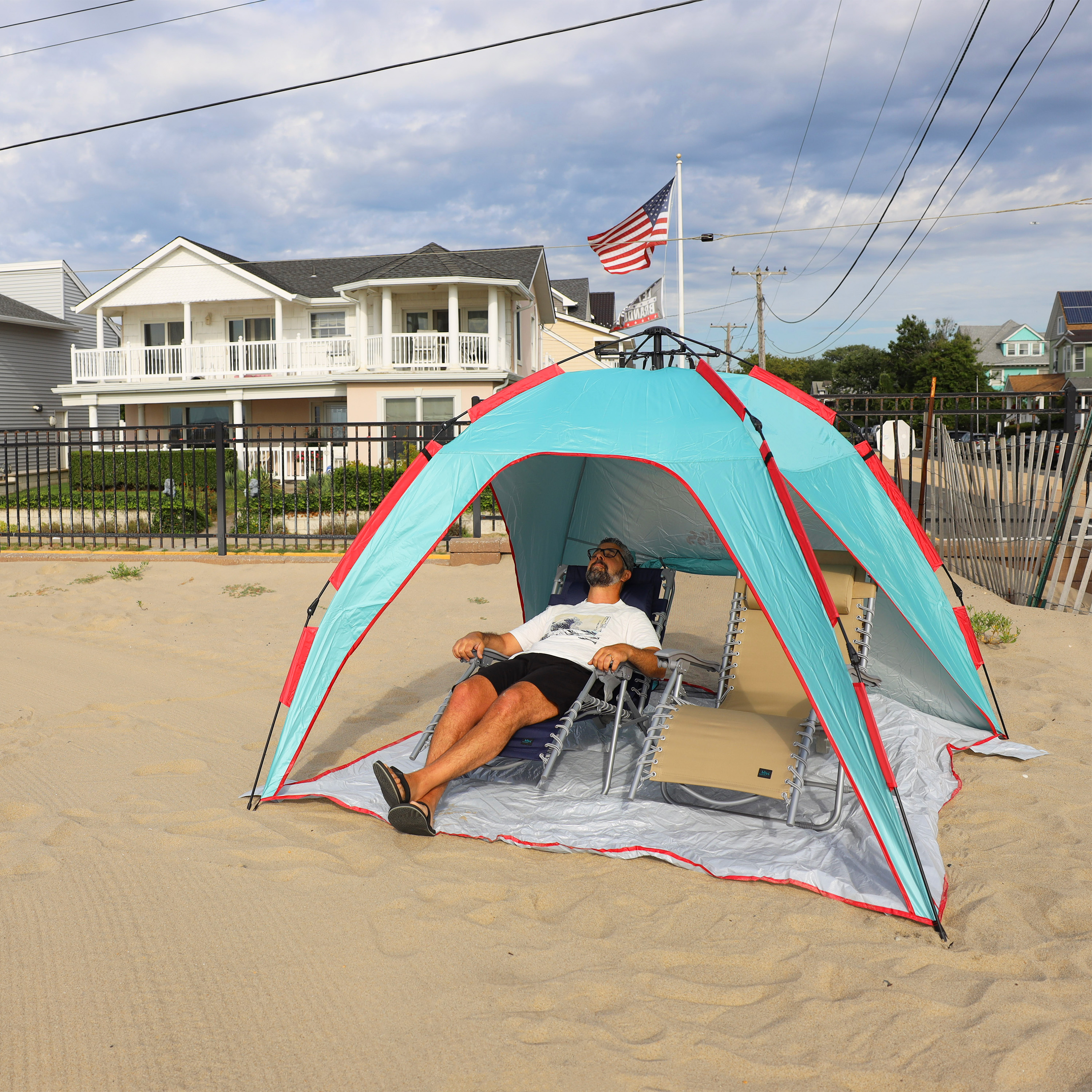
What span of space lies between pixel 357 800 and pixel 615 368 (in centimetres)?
263

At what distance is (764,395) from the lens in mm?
4664

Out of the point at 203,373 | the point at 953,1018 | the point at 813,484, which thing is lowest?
the point at 953,1018

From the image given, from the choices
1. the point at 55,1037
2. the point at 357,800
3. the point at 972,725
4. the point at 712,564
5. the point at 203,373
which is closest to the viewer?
the point at 55,1037

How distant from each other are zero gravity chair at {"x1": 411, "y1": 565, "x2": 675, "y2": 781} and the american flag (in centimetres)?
1064

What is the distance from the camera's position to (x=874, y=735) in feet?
11.2

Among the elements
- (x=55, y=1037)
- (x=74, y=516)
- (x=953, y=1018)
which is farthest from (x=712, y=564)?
(x=74, y=516)

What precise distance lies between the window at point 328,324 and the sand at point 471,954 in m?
21.8

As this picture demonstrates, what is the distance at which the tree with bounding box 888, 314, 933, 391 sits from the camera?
47.9m

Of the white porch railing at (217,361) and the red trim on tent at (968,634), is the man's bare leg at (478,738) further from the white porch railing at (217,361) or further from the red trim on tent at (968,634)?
the white porch railing at (217,361)

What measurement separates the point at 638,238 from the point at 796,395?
11.0 metres

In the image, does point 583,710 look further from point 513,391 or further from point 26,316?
point 26,316

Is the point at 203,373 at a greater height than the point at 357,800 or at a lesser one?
greater

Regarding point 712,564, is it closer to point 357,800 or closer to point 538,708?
point 538,708

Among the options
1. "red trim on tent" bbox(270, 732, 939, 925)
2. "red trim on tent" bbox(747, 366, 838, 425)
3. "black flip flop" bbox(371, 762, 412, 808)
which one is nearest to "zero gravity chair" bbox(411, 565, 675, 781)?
"red trim on tent" bbox(270, 732, 939, 925)
